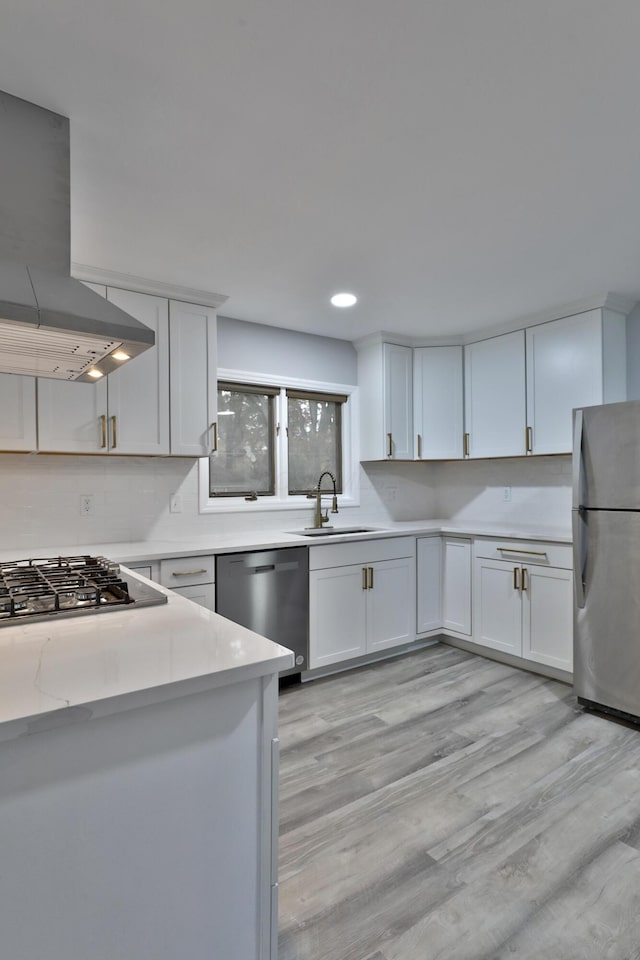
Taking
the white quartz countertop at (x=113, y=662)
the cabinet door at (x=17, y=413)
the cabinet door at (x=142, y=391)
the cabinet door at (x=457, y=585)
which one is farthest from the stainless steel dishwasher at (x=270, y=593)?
the white quartz countertop at (x=113, y=662)

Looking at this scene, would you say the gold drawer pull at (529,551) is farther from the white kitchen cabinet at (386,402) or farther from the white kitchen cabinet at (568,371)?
the white kitchen cabinet at (386,402)

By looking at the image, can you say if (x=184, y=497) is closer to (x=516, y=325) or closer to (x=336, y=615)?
(x=336, y=615)

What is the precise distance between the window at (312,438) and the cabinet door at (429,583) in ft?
2.74

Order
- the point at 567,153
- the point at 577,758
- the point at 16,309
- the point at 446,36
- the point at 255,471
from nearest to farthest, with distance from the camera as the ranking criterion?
the point at 16,309
the point at 446,36
the point at 567,153
the point at 577,758
the point at 255,471

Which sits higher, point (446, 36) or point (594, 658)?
point (446, 36)

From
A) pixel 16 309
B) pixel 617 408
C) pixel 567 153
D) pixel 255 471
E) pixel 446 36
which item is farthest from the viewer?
pixel 255 471

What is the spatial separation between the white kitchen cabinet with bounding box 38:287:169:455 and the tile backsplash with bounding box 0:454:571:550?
0.30 metres

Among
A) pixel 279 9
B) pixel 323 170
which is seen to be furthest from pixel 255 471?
pixel 279 9

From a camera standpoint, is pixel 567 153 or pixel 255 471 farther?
pixel 255 471

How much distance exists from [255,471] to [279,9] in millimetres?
2769

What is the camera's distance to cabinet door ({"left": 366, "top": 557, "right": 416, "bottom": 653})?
3566 millimetres

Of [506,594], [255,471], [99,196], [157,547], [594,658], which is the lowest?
[594,658]

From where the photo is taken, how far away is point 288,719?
2.81m

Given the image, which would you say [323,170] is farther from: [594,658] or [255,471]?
[594,658]
